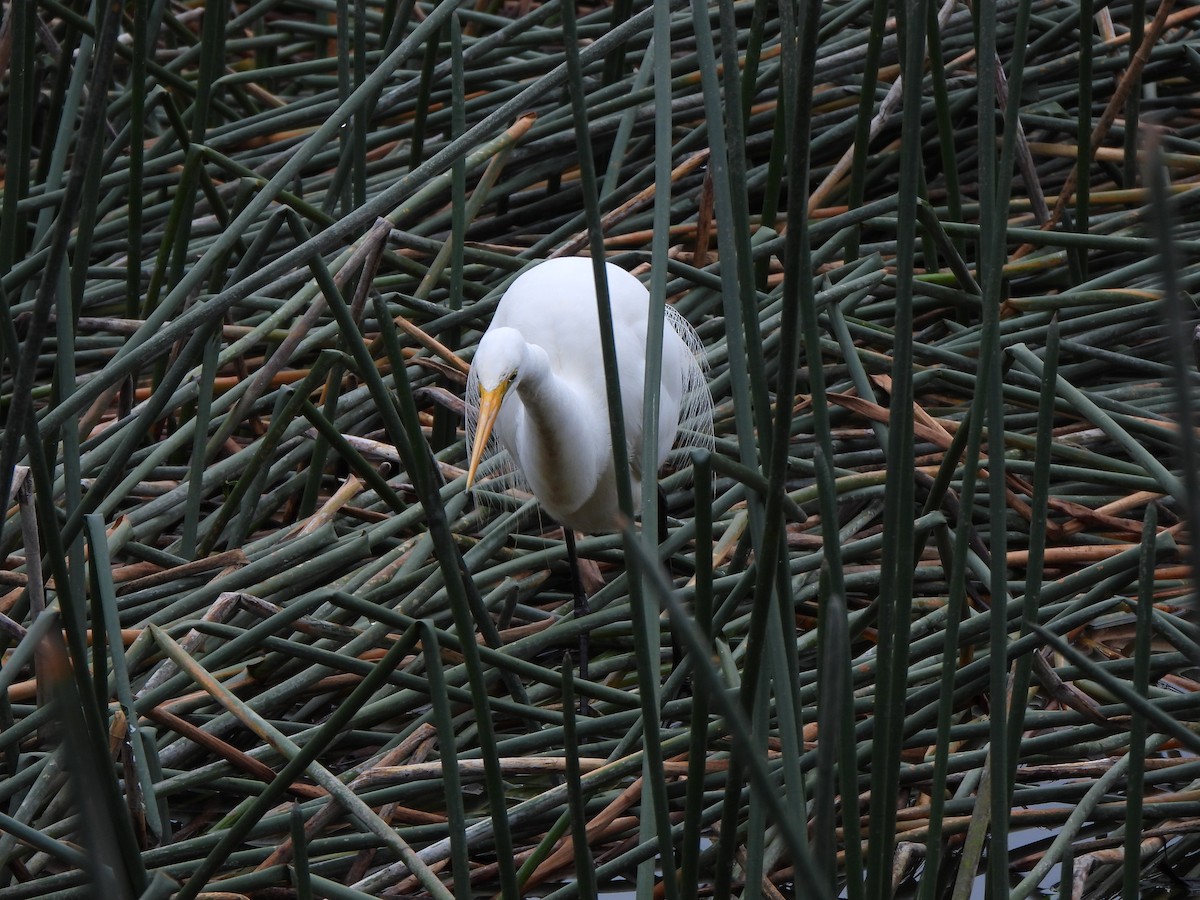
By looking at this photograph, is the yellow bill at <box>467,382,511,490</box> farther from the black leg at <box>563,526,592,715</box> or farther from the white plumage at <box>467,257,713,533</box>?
the black leg at <box>563,526,592,715</box>

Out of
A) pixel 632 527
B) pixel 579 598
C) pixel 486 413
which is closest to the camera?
pixel 632 527

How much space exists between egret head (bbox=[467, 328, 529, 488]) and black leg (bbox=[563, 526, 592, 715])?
338 millimetres

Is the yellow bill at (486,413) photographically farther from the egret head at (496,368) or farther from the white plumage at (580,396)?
the white plumage at (580,396)

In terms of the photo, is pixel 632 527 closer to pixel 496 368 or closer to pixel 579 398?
pixel 496 368

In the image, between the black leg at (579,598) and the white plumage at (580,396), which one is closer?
the black leg at (579,598)

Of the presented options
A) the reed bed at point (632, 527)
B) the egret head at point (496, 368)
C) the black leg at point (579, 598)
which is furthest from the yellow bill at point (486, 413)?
the black leg at point (579, 598)

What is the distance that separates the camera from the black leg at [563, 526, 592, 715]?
192 cm

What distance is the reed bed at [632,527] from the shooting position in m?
0.90

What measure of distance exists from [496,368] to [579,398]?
44 cm

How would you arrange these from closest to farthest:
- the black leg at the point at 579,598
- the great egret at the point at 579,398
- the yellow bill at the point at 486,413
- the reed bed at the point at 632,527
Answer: the reed bed at the point at 632,527 → the yellow bill at the point at 486,413 → the black leg at the point at 579,598 → the great egret at the point at 579,398

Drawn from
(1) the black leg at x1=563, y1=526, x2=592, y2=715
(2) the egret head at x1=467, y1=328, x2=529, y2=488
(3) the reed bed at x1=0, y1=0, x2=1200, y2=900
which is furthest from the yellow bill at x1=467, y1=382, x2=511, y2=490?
(1) the black leg at x1=563, y1=526, x2=592, y2=715

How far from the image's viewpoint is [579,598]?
209 centimetres

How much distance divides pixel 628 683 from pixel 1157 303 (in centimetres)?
97

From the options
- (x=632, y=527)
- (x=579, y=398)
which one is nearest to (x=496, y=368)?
(x=579, y=398)
